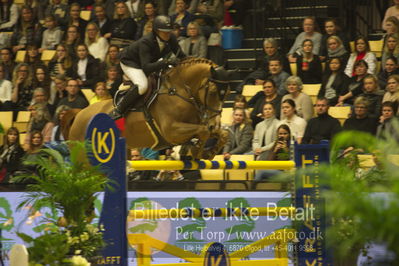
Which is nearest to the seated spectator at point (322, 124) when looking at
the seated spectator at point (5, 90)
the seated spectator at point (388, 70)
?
the seated spectator at point (388, 70)

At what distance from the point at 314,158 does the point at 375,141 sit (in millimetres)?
3342

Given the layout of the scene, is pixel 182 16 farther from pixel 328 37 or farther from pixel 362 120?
pixel 362 120

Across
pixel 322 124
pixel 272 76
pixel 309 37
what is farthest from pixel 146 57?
pixel 309 37

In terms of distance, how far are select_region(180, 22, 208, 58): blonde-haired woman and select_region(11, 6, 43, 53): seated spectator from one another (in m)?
3.48

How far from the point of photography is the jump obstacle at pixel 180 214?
6.18 m

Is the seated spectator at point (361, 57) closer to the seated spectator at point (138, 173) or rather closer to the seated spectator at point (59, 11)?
the seated spectator at point (138, 173)

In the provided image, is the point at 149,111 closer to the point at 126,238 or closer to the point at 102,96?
the point at 102,96

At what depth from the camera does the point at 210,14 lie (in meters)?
13.6

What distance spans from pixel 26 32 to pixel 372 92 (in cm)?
709

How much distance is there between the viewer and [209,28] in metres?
13.2

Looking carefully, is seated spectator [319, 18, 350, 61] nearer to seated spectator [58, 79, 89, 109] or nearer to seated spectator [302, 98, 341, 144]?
seated spectator [302, 98, 341, 144]

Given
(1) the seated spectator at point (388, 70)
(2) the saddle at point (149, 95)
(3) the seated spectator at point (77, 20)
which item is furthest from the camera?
(3) the seated spectator at point (77, 20)

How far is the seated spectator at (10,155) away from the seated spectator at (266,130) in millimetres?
3145

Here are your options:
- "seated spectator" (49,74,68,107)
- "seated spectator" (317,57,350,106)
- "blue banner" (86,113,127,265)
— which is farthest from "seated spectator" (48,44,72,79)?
"blue banner" (86,113,127,265)
